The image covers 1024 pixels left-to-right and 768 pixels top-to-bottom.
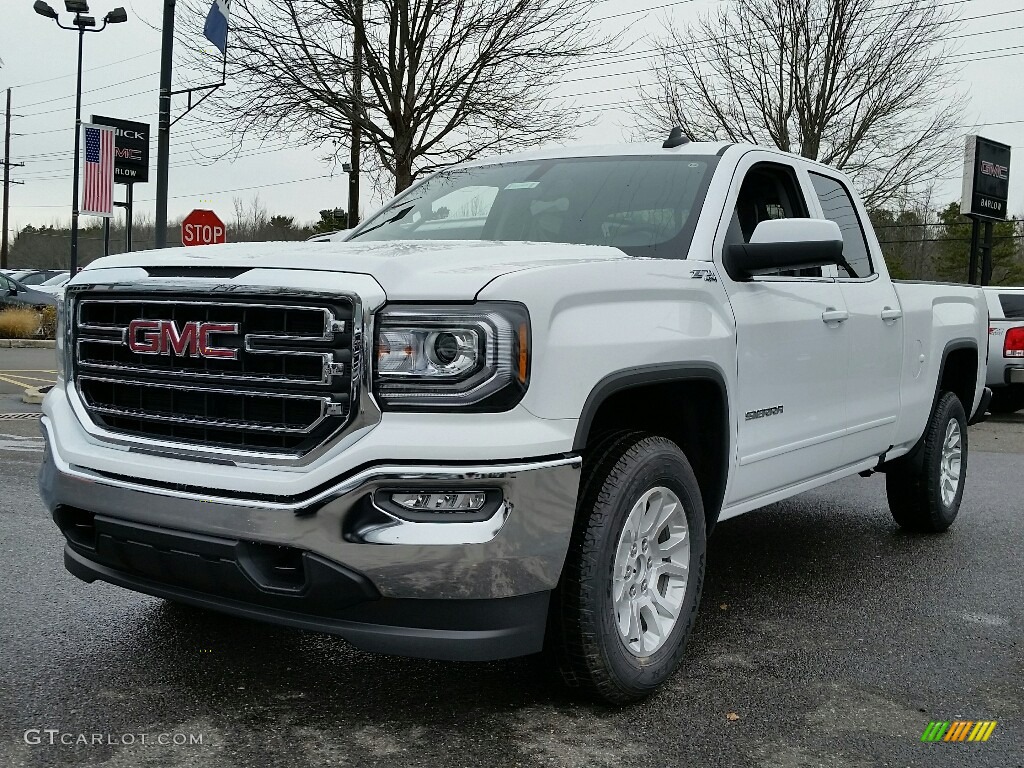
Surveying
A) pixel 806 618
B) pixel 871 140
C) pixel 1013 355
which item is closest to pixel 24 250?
pixel 871 140

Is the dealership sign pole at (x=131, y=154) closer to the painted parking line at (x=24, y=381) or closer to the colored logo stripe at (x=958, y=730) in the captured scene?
the painted parking line at (x=24, y=381)

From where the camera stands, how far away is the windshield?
13.7 ft

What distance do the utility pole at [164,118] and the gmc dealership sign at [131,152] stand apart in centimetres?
417

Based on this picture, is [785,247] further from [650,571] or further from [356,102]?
[356,102]

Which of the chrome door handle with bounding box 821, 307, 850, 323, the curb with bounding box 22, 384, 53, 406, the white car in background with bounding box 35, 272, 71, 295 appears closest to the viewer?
the chrome door handle with bounding box 821, 307, 850, 323

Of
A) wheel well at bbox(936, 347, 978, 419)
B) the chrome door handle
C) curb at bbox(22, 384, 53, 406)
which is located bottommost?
curb at bbox(22, 384, 53, 406)

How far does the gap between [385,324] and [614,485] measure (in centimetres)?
87

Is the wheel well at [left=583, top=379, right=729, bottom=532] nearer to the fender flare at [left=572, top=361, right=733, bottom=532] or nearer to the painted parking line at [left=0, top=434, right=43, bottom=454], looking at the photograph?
the fender flare at [left=572, top=361, right=733, bottom=532]

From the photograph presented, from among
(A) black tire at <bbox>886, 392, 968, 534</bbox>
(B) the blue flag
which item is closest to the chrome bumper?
(A) black tire at <bbox>886, 392, 968, 534</bbox>

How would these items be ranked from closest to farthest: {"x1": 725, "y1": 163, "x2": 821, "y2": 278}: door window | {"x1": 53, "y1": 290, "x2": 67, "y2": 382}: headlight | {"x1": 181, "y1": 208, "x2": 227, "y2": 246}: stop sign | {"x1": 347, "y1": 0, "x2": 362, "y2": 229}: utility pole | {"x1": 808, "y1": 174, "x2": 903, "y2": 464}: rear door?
{"x1": 53, "y1": 290, "x2": 67, "y2": 382}: headlight
{"x1": 725, "y1": 163, "x2": 821, "y2": 278}: door window
{"x1": 808, "y1": 174, "x2": 903, "y2": 464}: rear door
{"x1": 181, "y1": 208, "x2": 227, "y2": 246}: stop sign
{"x1": 347, "y1": 0, "x2": 362, "y2": 229}: utility pole

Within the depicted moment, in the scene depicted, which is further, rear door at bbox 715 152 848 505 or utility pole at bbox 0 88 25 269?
utility pole at bbox 0 88 25 269

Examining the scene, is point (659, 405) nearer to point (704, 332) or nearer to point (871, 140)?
point (704, 332)

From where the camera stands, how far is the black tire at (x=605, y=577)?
3.17 meters

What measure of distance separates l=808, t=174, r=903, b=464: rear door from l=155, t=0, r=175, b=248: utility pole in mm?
11199
